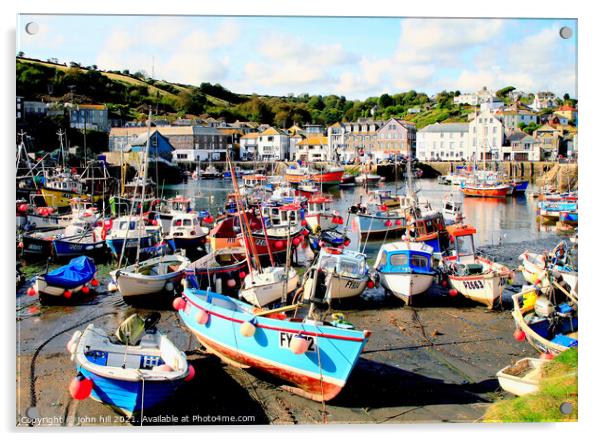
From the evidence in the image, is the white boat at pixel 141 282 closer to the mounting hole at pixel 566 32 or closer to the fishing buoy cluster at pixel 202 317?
the fishing buoy cluster at pixel 202 317

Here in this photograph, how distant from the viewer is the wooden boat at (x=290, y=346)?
6.72 metres

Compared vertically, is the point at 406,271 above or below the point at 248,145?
below

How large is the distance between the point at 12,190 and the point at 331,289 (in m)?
6.04

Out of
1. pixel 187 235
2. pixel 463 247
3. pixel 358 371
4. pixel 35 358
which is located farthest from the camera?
pixel 463 247

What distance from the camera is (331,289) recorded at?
433 inches

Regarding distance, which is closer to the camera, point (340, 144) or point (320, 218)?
point (320, 218)

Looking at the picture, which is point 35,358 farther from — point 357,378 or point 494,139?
point 494,139

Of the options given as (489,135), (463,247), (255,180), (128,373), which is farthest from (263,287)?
(489,135)

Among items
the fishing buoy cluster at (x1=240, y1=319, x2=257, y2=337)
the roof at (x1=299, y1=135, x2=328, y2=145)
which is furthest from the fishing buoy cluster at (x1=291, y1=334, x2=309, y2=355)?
the roof at (x1=299, y1=135, x2=328, y2=145)

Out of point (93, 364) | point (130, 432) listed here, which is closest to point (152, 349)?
point (93, 364)

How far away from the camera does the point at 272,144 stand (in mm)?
58344

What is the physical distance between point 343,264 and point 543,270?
3789 millimetres

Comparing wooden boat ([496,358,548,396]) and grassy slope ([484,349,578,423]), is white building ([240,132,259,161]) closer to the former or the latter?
wooden boat ([496,358,548,396])

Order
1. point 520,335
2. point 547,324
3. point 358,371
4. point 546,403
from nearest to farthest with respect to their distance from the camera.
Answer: point 546,403, point 358,371, point 547,324, point 520,335
